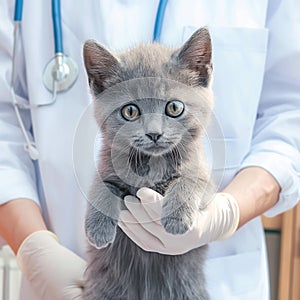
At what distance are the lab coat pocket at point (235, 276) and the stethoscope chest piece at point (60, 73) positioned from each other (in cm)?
34

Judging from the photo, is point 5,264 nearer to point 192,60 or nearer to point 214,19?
point 214,19

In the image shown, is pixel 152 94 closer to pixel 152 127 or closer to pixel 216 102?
pixel 152 127

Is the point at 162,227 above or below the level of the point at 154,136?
below

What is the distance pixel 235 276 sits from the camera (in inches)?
35.4

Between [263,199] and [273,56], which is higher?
[273,56]

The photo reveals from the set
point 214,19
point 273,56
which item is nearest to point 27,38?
point 214,19

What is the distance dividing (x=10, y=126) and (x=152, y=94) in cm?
53

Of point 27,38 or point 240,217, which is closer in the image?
point 240,217

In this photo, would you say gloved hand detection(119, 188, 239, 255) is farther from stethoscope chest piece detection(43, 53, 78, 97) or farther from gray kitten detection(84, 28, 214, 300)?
stethoscope chest piece detection(43, 53, 78, 97)

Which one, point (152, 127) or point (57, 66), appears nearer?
point (152, 127)

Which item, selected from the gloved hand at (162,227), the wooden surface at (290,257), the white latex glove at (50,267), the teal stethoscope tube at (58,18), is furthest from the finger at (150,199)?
the wooden surface at (290,257)

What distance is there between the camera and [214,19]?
941 millimetres

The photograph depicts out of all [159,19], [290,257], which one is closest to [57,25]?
[159,19]

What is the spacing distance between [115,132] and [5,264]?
30.7 inches
